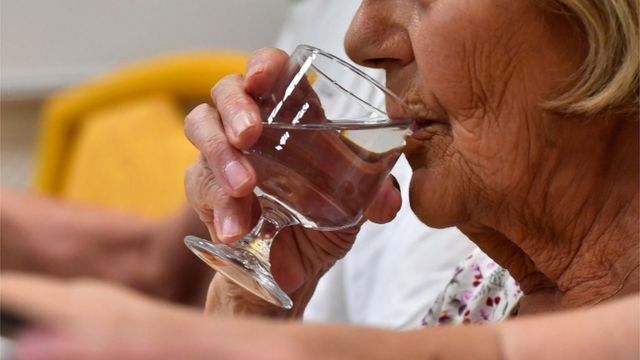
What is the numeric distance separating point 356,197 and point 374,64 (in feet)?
0.51

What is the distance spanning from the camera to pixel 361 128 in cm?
82

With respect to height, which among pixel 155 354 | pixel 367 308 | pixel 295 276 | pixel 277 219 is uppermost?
pixel 155 354

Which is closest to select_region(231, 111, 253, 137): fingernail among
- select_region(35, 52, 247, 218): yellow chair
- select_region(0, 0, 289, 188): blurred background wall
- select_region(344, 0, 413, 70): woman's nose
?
select_region(344, 0, 413, 70): woman's nose

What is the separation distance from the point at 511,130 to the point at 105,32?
6.05 feet

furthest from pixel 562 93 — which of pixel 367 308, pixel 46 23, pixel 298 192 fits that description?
pixel 46 23

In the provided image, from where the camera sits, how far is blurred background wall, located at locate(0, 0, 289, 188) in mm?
2561

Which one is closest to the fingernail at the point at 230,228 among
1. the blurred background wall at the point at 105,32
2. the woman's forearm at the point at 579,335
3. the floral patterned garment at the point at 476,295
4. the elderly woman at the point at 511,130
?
the elderly woman at the point at 511,130

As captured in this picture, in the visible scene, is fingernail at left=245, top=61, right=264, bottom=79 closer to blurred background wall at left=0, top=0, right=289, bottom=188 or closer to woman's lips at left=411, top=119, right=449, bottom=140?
woman's lips at left=411, top=119, right=449, bottom=140

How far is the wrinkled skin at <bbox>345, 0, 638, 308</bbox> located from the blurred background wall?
5.35ft

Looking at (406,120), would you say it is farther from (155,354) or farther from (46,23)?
(46,23)

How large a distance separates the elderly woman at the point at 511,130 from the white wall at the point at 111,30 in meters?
1.62

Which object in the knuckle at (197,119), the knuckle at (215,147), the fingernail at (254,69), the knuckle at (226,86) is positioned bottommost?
the knuckle at (215,147)

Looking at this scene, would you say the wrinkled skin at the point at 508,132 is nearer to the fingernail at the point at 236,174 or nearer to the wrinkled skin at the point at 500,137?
the wrinkled skin at the point at 500,137

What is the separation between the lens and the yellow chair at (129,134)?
2.10m
